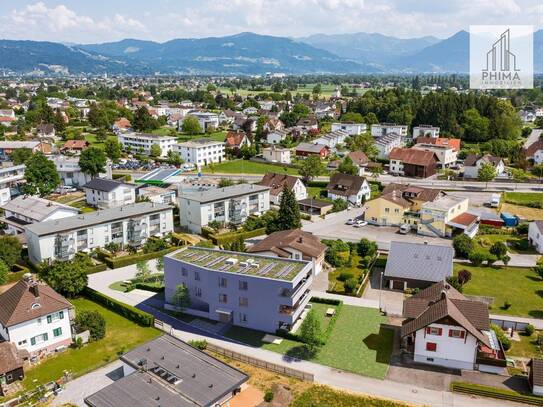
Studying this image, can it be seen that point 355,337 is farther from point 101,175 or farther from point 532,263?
point 101,175

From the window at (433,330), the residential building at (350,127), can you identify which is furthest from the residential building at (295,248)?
the residential building at (350,127)

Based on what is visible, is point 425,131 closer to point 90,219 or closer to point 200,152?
point 200,152

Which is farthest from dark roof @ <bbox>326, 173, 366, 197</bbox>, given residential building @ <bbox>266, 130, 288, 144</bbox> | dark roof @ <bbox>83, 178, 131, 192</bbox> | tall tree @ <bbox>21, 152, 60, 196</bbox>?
residential building @ <bbox>266, 130, 288, 144</bbox>

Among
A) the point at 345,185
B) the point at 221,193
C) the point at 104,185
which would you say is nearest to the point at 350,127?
the point at 345,185

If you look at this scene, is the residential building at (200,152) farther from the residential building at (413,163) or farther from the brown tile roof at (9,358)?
the brown tile roof at (9,358)

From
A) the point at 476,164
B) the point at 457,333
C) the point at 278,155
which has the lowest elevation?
the point at 457,333

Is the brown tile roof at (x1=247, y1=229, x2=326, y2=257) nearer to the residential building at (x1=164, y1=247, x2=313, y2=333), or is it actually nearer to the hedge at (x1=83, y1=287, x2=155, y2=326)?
the residential building at (x1=164, y1=247, x2=313, y2=333)
